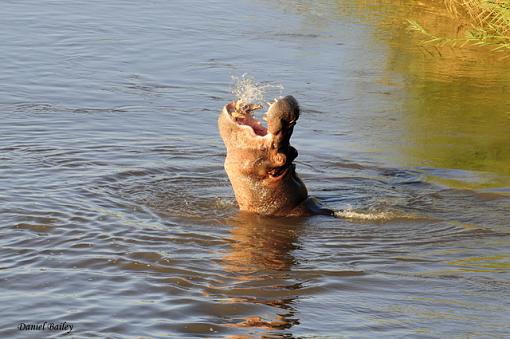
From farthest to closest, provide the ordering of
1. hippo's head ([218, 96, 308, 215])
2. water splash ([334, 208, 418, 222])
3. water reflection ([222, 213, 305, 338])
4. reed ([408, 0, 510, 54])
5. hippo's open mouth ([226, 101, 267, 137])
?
reed ([408, 0, 510, 54])
water splash ([334, 208, 418, 222])
hippo's open mouth ([226, 101, 267, 137])
hippo's head ([218, 96, 308, 215])
water reflection ([222, 213, 305, 338])

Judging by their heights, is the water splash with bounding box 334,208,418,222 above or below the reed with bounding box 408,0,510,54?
below

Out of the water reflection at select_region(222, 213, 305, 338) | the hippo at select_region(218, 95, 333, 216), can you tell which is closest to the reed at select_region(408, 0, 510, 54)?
the hippo at select_region(218, 95, 333, 216)

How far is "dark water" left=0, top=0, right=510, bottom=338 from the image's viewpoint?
19.5 feet

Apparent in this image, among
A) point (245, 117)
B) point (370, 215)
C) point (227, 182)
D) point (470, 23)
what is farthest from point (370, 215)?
point (470, 23)

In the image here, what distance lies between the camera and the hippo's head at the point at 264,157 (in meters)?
7.24

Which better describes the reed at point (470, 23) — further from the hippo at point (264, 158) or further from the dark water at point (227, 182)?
the hippo at point (264, 158)

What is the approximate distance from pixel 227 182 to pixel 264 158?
1229 millimetres

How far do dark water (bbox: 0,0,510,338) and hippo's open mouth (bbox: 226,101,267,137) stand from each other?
0.65 meters

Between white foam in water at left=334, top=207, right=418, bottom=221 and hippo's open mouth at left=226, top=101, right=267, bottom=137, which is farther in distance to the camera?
white foam in water at left=334, top=207, right=418, bottom=221

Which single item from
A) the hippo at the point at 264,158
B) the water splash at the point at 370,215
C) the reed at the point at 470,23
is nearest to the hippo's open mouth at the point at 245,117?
the hippo at the point at 264,158

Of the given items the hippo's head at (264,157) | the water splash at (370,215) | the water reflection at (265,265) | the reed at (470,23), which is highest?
the reed at (470,23)

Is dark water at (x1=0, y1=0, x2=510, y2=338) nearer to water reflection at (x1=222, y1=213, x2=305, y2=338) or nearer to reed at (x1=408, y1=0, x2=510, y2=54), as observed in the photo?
water reflection at (x1=222, y1=213, x2=305, y2=338)

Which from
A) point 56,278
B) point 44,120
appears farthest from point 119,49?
point 56,278

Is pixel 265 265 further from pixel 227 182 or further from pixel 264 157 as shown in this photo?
pixel 227 182
